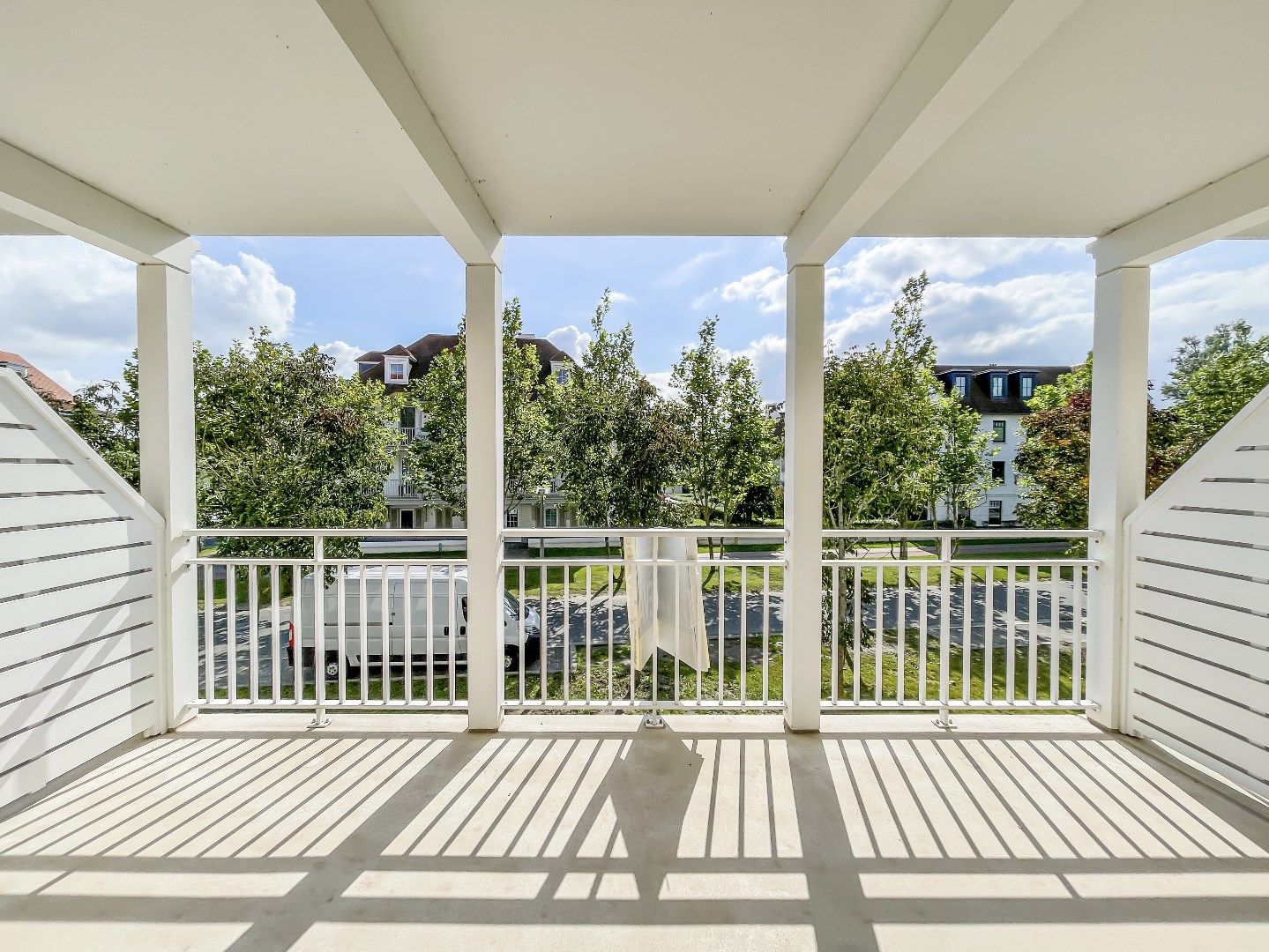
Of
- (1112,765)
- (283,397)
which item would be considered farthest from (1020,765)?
(283,397)

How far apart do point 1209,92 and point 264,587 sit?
10348mm

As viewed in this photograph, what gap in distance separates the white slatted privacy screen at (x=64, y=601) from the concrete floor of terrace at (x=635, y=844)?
0.67 ft

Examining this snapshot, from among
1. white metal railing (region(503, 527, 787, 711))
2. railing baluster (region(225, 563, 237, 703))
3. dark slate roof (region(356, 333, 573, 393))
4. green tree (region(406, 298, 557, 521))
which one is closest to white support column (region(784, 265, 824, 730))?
white metal railing (region(503, 527, 787, 711))

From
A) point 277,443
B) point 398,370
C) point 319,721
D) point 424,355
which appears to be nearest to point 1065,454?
point 319,721

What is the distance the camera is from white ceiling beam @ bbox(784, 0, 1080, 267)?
1.11m

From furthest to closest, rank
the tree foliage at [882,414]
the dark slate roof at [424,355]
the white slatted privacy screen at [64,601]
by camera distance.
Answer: the dark slate roof at [424,355], the tree foliage at [882,414], the white slatted privacy screen at [64,601]

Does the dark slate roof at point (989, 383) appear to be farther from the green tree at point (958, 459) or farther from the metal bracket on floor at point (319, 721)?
the metal bracket on floor at point (319, 721)

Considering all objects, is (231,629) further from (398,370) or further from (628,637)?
(398,370)

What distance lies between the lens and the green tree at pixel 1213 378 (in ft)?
Result: 16.9

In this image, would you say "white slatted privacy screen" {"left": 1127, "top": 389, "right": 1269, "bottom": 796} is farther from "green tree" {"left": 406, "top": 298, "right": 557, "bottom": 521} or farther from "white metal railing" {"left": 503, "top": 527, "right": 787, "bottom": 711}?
"green tree" {"left": 406, "top": 298, "right": 557, "bottom": 521}

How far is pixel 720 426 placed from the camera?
677 centimetres

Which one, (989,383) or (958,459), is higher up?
(989,383)

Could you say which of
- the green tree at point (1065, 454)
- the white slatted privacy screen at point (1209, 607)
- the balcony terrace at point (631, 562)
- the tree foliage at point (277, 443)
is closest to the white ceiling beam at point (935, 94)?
the balcony terrace at point (631, 562)

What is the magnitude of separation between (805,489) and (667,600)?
91 cm
